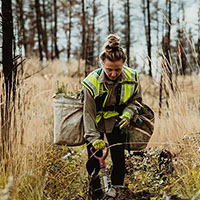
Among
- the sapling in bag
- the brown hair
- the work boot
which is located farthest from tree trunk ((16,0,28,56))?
the work boot

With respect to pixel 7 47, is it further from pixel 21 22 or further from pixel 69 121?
pixel 21 22

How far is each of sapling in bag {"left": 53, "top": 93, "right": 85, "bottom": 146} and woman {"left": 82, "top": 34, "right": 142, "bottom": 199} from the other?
187mm

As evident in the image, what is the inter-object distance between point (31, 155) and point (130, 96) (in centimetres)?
113

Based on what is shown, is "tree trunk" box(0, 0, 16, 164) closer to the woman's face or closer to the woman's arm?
the woman's arm

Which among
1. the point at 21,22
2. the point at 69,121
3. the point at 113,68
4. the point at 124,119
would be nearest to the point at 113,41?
the point at 113,68

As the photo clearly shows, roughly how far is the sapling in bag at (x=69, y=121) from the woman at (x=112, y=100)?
19 centimetres

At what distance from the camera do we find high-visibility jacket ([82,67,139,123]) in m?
2.50

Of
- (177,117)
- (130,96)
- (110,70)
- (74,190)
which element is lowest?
(74,190)

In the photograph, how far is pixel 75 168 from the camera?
131 inches

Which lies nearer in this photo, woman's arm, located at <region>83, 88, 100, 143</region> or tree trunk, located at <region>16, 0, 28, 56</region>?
woman's arm, located at <region>83, 88, 100, 143</region>

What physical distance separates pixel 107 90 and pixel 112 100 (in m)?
0.10

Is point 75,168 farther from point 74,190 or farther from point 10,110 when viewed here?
point 10,110

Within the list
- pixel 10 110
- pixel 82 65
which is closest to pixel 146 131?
pixel 10 110

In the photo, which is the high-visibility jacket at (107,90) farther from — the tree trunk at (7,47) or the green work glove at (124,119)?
the tree trunk at (7,47)
